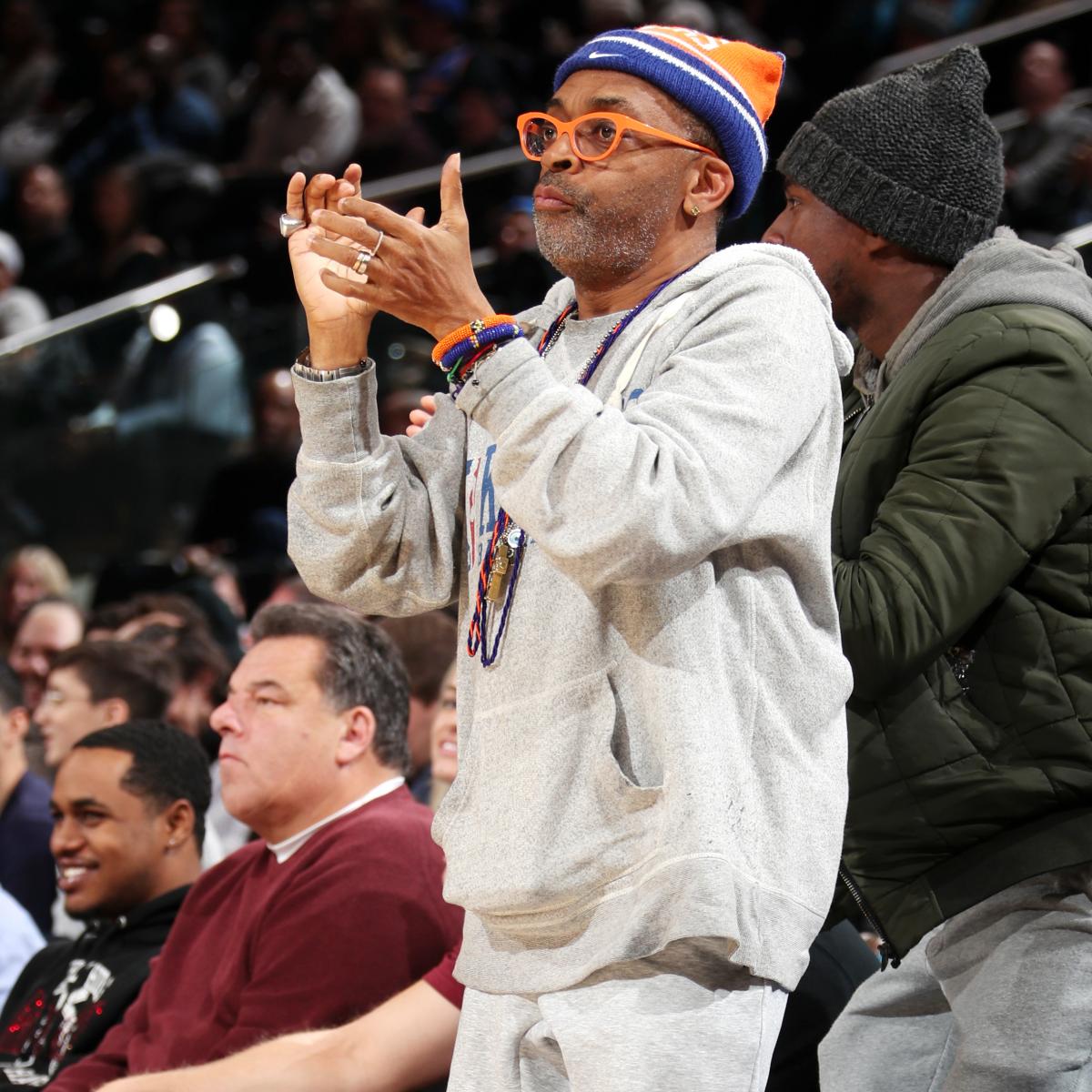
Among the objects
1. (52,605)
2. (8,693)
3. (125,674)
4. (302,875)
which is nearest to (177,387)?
(52,605)

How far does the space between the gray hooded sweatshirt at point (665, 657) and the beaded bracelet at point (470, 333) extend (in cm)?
4

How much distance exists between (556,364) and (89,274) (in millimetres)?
8476

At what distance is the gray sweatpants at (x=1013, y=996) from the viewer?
2.33 metres

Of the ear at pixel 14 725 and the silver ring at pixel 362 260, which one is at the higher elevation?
the silver ring at pixel 362 260

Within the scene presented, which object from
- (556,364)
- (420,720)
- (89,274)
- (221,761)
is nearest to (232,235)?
(89,274)

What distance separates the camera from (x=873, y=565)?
7.85 ft

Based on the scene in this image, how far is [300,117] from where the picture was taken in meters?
10.6

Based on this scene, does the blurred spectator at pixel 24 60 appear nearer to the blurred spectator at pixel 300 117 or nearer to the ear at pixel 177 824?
the blurred spectator at pixel 300 117

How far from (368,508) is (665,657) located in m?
0.45

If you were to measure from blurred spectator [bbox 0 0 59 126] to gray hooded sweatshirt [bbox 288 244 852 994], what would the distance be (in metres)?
11.1

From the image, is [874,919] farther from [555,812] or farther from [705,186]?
[705,186]

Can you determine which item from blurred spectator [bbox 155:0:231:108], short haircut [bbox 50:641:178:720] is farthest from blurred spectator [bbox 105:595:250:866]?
blurred spectator [bbox 155:0:231:108]

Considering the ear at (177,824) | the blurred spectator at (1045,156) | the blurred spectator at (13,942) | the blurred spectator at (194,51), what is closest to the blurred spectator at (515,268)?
the blurred spectator at (1045,156)

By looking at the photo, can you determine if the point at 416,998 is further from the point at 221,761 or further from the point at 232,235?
the point at 232,235
